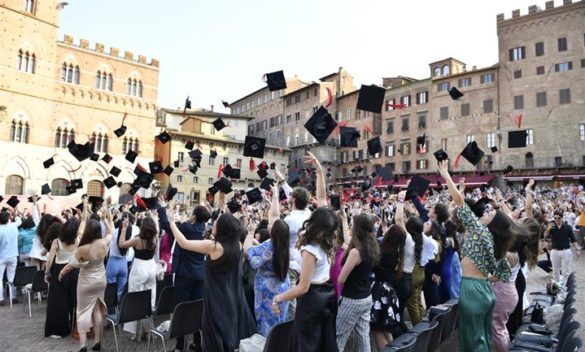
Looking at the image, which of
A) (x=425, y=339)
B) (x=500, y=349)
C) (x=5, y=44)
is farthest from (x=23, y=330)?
(x=5, y=44)

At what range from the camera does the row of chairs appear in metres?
3.39

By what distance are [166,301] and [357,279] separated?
9.50 feet

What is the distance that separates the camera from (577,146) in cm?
3472

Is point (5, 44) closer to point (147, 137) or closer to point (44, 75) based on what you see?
point (44, 75)

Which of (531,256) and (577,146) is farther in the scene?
(577,146)

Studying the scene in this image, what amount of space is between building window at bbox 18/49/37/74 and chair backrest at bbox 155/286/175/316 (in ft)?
116

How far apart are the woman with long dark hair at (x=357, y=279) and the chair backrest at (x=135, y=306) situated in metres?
2.70

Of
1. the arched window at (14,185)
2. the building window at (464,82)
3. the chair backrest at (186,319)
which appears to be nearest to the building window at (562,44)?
the building window at (464,82)

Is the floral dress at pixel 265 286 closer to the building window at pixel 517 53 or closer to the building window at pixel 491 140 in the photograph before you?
the building window at pixel 491 140

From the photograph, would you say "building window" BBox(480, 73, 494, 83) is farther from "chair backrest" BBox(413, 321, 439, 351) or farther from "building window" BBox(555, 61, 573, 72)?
"chair backrest" BBox(413, 321, 439, 351)

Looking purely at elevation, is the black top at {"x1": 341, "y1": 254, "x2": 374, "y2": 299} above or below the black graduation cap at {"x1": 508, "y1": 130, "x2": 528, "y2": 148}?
below

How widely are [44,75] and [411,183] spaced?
3599 cm

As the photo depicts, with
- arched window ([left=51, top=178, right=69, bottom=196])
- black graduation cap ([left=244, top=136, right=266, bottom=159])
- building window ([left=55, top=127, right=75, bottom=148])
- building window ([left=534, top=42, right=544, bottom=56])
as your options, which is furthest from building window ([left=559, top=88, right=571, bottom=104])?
arched window ([left=51, top=178, right=69, bottom=196])

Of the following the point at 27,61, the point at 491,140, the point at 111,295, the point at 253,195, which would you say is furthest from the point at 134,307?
the point at 491,140
